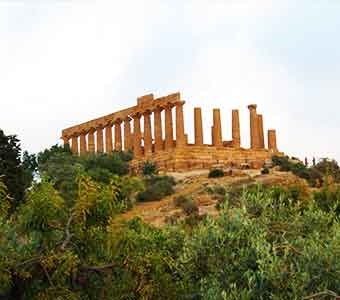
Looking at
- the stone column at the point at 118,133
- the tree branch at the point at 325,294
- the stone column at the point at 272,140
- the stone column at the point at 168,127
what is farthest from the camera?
the stone column at the point at 118,133

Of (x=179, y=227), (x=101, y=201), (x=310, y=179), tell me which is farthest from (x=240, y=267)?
(x=310, y=179)

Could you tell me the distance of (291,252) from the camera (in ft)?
38.7

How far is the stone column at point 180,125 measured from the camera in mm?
61438

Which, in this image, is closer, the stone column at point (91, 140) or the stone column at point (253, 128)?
the stone column at point (253, 128)

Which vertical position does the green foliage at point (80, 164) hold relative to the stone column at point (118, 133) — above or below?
below

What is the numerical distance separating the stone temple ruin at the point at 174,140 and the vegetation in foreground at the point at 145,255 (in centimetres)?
4607

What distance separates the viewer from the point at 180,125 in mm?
62250

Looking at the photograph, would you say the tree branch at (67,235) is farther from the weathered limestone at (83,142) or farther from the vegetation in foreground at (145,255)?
the weathered limestone at (83,142)

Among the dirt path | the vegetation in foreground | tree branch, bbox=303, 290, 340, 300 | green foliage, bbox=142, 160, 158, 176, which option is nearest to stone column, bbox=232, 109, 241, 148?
green foliage, bbox=142, 160, 158, 176

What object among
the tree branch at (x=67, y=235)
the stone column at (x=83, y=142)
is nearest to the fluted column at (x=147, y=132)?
the stone column at (x=83, y=142)

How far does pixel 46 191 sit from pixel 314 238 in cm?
368

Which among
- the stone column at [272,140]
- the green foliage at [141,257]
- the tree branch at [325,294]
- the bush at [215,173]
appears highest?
the stone column at [272,140]

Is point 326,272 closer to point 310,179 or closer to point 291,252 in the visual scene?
point 291,252

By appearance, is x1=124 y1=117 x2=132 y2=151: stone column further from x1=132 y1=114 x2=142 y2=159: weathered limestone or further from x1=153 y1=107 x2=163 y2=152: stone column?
x1=153 y1=107 x2=163 y2=152: stone column
